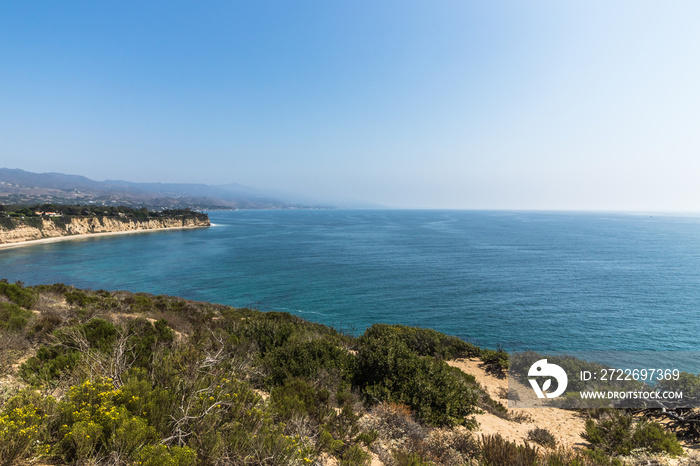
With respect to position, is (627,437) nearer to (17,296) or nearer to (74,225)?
(17,296)

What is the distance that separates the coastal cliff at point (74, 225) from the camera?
71875 millimetres

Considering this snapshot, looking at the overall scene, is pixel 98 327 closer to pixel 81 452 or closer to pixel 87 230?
pixel 81 452

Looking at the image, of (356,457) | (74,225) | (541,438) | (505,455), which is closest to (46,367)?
(356,457)

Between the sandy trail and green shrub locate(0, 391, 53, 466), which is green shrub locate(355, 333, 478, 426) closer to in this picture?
the sandy trail

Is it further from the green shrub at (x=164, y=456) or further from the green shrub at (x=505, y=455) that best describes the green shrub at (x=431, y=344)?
the green shrub at (x=164, y=456)

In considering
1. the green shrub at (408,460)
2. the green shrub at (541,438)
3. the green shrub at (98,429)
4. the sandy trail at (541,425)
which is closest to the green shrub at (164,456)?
the green shrub at (98,429)

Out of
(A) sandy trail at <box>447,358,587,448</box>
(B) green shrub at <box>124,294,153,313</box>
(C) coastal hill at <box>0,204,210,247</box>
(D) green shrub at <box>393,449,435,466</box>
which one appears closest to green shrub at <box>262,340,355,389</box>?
(D) green shrub at <box>393,449,435,466</box>

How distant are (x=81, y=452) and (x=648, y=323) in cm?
3907

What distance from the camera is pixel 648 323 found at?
26609 millimetres

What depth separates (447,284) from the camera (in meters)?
38.2

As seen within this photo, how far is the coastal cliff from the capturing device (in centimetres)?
7188

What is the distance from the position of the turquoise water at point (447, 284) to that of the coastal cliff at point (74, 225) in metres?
14.2

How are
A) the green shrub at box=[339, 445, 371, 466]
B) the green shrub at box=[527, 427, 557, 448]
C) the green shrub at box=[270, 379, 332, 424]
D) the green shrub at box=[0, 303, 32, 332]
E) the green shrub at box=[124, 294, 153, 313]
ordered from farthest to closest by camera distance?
the green shrub at box=[124, 294, 153, 313], the green shrub at box=[0, 303, 32, 332], the green shrub at box=[527, 427, 557, 448], the green shrub at box=[270, 379, 332, 424], the green shrub at box=[339, 445, 371, 466]

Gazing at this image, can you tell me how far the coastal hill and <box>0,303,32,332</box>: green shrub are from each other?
90.3 metres
